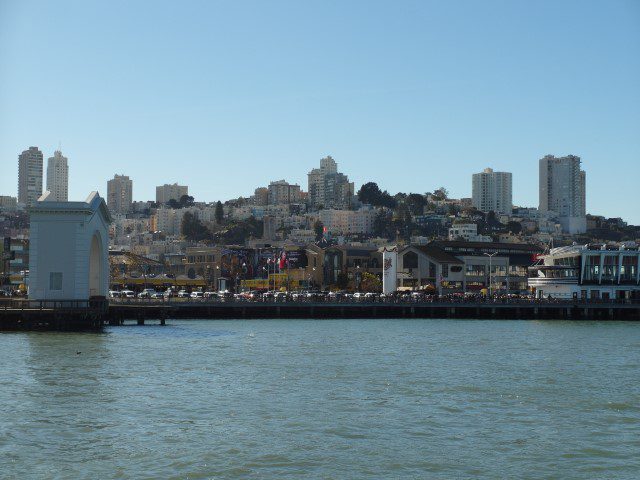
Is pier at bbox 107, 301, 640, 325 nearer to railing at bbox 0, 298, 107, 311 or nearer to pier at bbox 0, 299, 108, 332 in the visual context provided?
railing at bbox 0, 298, 107, 311

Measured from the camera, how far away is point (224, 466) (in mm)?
23172

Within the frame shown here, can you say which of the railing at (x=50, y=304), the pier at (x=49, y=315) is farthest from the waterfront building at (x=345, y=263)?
the pier at (x=49, y=315)

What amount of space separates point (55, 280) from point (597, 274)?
208ft

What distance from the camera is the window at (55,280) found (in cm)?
6425

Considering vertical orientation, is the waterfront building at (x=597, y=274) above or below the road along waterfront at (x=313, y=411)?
above

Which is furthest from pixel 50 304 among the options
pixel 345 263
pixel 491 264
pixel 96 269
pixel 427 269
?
pixel 345 263

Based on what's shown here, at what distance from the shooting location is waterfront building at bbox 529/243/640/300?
10312 cm

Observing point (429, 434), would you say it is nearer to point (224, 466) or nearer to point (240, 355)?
point (224, 466)

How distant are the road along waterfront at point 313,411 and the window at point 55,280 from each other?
868cm

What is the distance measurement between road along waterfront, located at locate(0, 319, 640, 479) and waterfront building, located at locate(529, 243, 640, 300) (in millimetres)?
48395

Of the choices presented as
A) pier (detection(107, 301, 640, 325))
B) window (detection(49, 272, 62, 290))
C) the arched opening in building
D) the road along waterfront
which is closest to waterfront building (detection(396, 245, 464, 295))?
pier (detection(107, 301, 640, 325))

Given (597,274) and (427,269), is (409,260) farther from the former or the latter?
(597,274)

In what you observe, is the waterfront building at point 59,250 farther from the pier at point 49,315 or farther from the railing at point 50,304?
the pier at point 49,315

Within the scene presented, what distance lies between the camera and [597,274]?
103625 millimetres
